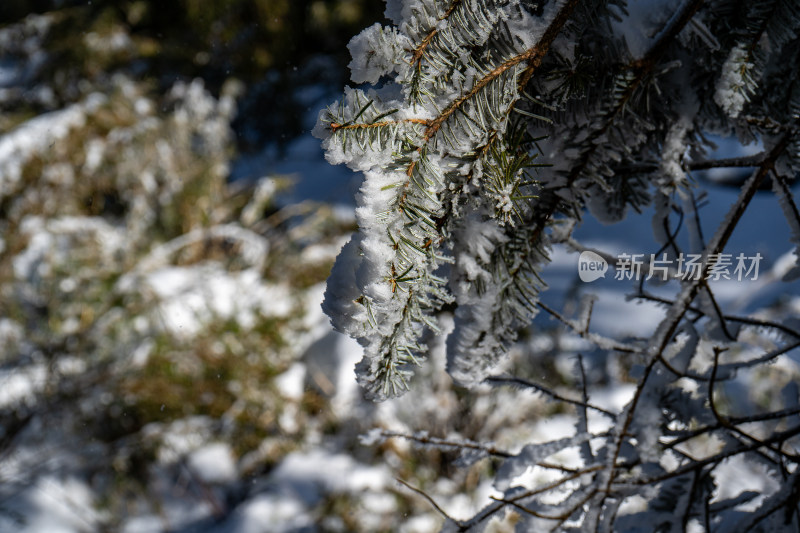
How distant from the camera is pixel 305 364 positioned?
1941 millimetres

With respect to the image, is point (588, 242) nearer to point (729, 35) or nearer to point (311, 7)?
point (729, 35)

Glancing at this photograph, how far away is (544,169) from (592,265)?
0.17 m

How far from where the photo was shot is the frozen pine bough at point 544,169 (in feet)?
1.01

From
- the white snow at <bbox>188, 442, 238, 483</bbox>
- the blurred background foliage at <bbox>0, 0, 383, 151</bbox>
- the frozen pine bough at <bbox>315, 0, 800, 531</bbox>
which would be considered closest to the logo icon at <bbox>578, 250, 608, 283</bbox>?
the frozen pine bough at <bbox>315, 0, 800, 531</bbox>

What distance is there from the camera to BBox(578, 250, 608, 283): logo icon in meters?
0.56

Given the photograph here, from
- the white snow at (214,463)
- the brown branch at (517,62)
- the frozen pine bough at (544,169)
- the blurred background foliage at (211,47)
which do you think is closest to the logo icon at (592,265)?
the frozen pine bough at (544,169)

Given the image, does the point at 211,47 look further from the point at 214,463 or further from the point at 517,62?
the point at 517,62

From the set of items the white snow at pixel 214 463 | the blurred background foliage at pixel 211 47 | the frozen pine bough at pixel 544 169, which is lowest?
the frozen pine bough at pixel 544 169

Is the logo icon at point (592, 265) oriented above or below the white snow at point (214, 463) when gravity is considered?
below

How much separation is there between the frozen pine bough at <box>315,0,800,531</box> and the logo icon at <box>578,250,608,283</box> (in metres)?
0.04

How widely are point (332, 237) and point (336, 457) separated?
1015mm

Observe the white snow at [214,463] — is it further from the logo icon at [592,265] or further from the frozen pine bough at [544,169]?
the logo icon at [592,265]

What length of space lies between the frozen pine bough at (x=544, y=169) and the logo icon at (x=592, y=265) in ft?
0.12

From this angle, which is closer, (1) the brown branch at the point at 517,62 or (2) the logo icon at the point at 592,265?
(1) the brown branch at the point at 517,62
